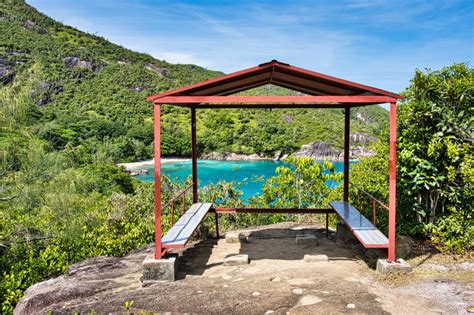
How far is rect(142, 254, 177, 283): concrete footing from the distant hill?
141ft

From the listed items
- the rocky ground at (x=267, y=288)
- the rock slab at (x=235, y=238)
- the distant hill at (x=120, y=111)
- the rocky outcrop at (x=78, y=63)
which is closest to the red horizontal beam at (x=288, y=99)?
the rocky ground at (x=267, y=288)

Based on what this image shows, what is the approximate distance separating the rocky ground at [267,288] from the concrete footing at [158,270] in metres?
0.10

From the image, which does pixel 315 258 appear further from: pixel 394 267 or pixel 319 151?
pixel 319 151

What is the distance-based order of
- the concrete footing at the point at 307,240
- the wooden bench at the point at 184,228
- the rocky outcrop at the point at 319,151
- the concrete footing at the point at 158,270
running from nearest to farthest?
the concrete footing at the point at 158,270 < the wooden bench at the point at 184,228 < the concrete footing at the point at 307,240 < the rocky outcrop at the point at 319,151

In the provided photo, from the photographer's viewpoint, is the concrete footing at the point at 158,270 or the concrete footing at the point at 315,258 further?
the concrete footing at the point at 315,258

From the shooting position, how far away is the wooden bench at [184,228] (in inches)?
206

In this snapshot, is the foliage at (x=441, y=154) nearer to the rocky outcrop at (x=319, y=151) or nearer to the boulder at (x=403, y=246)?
the boulder at (x=403, y=246)

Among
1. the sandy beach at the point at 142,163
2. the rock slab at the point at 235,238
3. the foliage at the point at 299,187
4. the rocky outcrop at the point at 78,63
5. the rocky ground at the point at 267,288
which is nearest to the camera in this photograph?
the rocky ground at the point at 267,288

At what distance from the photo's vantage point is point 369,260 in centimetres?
579

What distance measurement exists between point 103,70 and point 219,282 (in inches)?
3107

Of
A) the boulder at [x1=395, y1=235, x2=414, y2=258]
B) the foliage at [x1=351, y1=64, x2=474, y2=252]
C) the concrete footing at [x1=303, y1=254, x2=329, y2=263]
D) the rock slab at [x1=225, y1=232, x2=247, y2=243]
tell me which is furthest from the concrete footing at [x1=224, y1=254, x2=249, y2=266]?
the foliage at [x1=351, y1=64, x2=474, y2=252]

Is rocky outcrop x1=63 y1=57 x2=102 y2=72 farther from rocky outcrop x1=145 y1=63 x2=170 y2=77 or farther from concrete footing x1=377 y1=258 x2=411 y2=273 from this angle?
concrete footing x1=377 y1=258 x2=411 y2=273

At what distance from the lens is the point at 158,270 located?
515cm

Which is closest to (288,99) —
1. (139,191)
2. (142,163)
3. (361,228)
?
(361,228)
